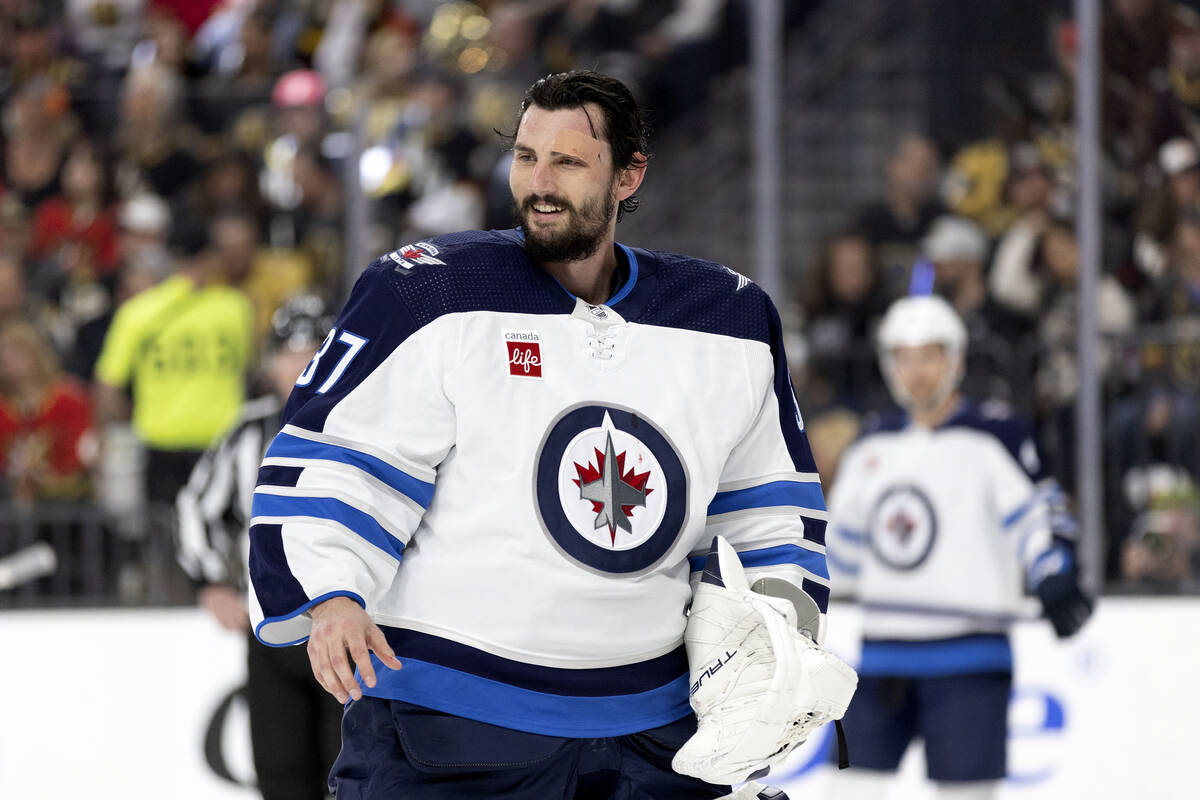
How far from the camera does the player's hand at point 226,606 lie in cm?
412

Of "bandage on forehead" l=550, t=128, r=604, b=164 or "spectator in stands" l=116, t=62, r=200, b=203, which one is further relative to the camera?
"spectator in stands" l=116, t=62, r=200, b=203

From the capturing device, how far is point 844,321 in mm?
→ 5824

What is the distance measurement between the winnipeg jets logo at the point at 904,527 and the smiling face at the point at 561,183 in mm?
2578

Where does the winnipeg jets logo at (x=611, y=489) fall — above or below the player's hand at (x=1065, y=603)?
above

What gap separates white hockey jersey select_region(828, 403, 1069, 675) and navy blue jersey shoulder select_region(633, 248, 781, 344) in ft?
7.64

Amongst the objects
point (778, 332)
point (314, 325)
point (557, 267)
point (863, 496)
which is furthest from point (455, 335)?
point (863, 496)

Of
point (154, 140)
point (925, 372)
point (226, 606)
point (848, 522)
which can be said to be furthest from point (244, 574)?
point (154, 140)

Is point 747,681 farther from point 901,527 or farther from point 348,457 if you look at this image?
point 901,527

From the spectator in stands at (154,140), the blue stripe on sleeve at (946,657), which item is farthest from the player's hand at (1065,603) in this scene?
the spectator in stands at (154,140)

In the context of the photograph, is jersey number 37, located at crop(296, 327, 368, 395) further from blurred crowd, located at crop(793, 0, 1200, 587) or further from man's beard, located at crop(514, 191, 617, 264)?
blurred crowd, located at crop(793, 0, 1200, 587)

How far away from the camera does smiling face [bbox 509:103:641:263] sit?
2428 millimetres

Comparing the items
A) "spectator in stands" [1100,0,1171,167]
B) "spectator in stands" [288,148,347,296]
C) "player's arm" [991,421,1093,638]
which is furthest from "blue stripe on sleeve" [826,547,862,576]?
"spectator in stands" [288,148,347,296]

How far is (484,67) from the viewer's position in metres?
5.96

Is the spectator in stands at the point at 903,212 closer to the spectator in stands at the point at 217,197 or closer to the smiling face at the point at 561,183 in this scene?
the spectator in stands at the point at 217,197
